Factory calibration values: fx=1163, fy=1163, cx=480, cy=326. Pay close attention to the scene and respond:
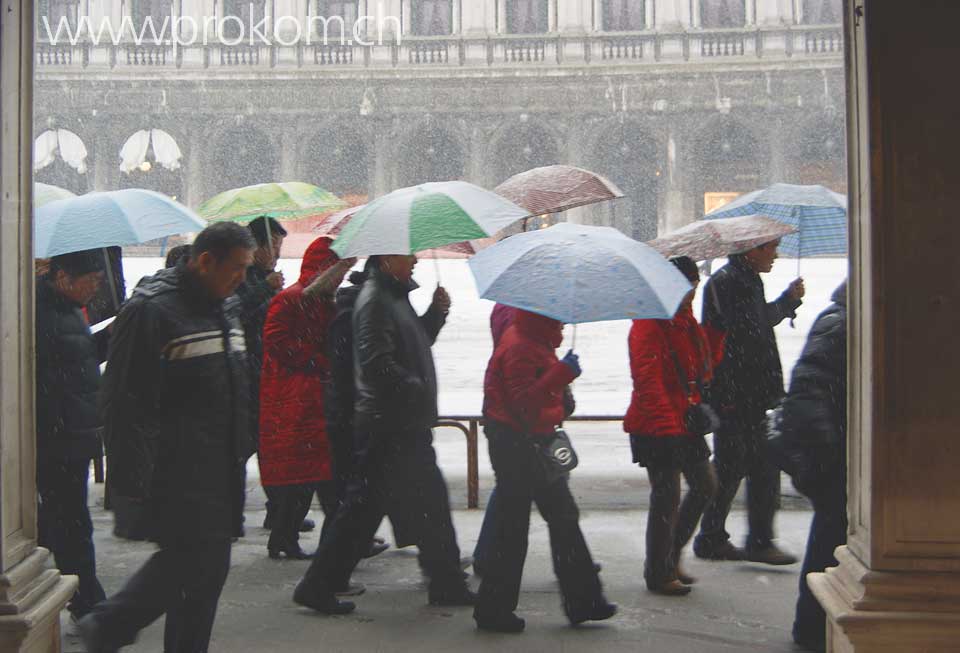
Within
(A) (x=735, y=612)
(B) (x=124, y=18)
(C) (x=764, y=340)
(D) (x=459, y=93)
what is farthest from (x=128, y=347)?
(B) (x=124, y=18)

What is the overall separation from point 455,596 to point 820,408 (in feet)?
5.99

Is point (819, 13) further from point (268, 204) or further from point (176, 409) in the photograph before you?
point (176, 409)

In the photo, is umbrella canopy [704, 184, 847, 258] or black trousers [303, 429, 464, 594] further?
umbrella canopy [704, 184, 847, 258]

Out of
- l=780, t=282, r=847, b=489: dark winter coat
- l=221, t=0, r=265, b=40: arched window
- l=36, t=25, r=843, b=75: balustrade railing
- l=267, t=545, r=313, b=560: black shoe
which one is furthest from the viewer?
l=221, t=0, r=265, b=40: arched window

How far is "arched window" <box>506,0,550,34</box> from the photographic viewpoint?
3638cm

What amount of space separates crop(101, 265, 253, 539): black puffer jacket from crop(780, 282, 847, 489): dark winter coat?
6.43 ft

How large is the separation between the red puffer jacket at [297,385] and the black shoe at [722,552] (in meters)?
1.92

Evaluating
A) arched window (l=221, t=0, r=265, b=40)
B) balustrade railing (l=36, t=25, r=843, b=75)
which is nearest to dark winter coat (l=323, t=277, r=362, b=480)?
balustrade railing (l=36, t=25, r=843, b=75)

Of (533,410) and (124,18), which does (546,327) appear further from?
(124,18)

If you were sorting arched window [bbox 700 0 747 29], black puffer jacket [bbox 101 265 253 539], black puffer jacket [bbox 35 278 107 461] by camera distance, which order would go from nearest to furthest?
black puffer jacket [bbox 101 265 253 539] < black puffer jacket [bbox 35 278 107 461] < arched window [bbox 700 0 747 29]

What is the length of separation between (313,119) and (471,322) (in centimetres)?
1823

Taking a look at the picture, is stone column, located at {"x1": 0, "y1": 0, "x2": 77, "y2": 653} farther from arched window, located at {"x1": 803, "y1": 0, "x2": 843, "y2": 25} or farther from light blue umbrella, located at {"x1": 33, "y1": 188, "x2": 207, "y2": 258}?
arched window, located at {"x1": 803, "y1": 0, "x2": 843, "y2": 25}

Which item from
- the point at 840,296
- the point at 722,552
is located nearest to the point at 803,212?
the point at 722,552

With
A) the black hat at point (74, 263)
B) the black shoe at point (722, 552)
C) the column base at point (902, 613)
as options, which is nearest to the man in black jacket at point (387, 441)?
the black hat at point (74, 263)
